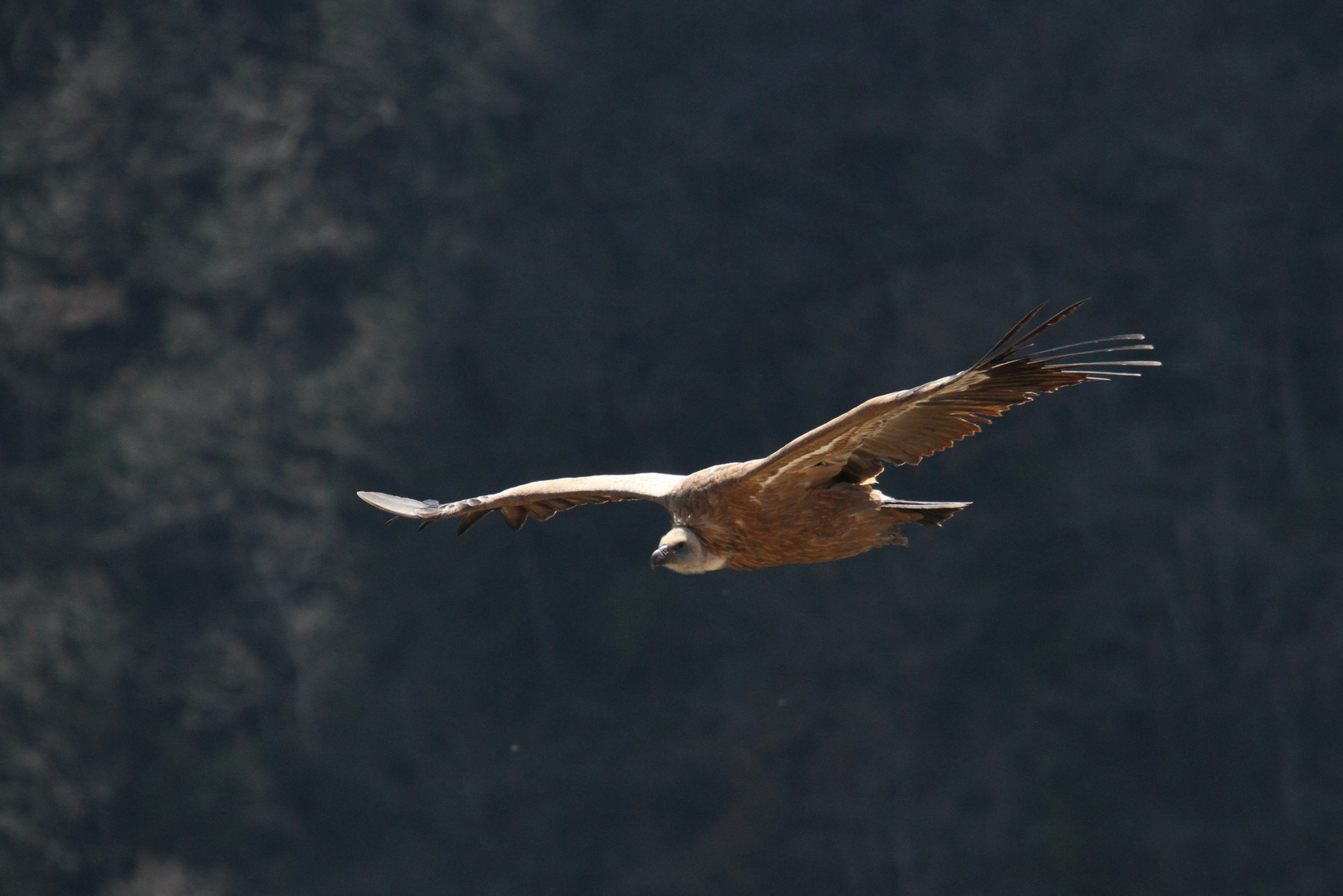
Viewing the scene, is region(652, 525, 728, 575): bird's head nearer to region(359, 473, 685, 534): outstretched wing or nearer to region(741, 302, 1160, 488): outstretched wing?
region(359, 473, 685, 534): outstretched wing

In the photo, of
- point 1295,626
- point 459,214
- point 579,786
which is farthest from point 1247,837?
point 459,214

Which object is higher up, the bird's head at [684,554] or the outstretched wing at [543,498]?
the outstretched wing at [543,498]

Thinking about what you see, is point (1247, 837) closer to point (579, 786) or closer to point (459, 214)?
point (579, 786)

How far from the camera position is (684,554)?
7.22 m

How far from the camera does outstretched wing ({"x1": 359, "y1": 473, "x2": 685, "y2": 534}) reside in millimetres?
8000

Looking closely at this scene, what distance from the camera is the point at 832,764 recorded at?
25.9 meters

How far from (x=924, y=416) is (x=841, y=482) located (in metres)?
0.68

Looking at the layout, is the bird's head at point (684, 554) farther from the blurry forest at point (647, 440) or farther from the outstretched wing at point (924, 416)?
the blurry forest at point (647, 440)

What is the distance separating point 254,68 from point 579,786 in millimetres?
14280

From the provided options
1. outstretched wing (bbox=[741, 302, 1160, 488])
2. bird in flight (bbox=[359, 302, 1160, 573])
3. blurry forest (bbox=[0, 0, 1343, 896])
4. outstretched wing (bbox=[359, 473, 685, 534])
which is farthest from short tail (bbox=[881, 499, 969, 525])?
blurry forest (bbox=[0, 0, 1343, 896])

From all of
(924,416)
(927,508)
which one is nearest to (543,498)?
(927,508)

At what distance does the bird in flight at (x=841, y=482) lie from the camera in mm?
6242

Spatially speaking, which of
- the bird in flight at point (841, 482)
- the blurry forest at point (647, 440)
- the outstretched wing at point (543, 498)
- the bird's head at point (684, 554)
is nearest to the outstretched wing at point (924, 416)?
the bird in flight at point (841, 482)

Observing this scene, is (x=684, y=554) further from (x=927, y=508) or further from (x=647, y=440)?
(x=647, y=440)
